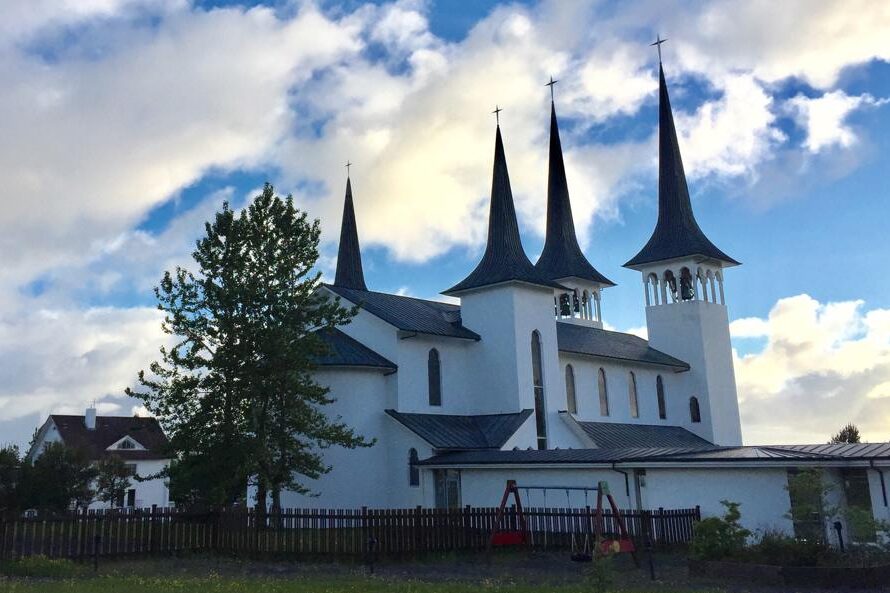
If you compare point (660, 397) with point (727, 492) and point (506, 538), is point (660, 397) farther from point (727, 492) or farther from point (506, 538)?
point (506, 538)

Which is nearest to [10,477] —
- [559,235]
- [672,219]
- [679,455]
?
[679,455]

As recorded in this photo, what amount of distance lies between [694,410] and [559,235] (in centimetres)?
1609

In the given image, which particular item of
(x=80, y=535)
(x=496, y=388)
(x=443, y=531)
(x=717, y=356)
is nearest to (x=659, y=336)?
(x=717, y=356)

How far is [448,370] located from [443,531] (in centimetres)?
1406

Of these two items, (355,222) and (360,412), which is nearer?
(360,412)

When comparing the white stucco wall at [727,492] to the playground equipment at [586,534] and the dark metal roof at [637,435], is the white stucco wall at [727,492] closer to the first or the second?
the playground equipment at [586,534]

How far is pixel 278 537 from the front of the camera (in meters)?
20.8

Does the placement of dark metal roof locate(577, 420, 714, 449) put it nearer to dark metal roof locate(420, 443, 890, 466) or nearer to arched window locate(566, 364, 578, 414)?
arched window locate(566, 364, 578, 414)

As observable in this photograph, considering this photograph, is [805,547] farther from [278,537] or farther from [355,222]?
[355,222]

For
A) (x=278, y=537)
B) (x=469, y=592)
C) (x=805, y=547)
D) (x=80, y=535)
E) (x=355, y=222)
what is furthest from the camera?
(x=355, y=222)

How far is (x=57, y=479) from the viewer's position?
37750 millimetres

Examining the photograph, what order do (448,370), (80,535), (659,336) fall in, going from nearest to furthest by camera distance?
(80,535), (448,370), (659,336)

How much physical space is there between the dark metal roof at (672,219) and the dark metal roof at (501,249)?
16485mm

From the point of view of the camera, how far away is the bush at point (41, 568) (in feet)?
56.2
